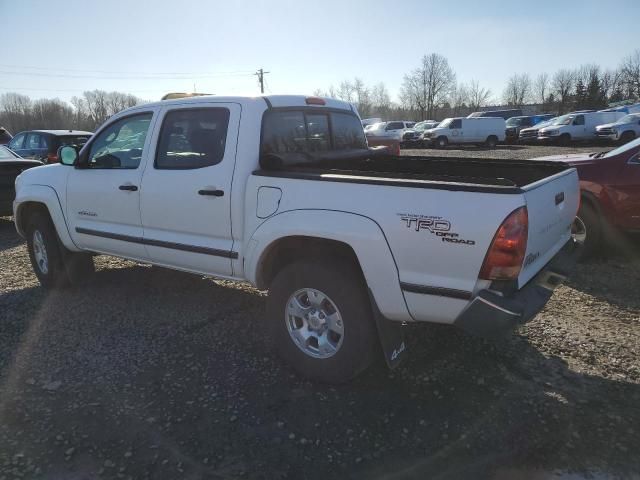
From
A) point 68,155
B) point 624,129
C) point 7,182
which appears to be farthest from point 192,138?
point 624,129

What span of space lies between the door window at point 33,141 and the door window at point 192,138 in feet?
Answer: 29.8

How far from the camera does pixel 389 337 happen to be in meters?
3.13

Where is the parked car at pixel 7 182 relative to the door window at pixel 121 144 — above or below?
below

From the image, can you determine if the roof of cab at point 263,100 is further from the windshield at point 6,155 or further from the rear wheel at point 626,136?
the rear wheel at point 626,136

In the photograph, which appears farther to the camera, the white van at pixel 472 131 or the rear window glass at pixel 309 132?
the white van at pixel 472 131

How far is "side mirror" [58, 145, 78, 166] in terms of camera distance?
4793 mm

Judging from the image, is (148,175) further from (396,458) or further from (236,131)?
(396,458)

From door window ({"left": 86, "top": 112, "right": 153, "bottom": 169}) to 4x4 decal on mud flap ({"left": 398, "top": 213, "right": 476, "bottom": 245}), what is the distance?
2.63 m

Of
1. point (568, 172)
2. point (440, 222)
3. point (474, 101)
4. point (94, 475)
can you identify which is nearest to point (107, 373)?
point (94, 475)

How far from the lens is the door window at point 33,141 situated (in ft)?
37.7

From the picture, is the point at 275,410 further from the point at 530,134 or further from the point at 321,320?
the point at 530,134

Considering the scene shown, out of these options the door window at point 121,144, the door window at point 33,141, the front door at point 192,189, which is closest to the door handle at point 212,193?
the front door at point 192,189

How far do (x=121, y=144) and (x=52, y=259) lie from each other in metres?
1.70

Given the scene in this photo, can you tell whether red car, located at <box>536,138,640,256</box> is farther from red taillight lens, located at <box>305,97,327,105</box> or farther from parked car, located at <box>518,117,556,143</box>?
parked car, located at <box>518,117,556,143</box>
